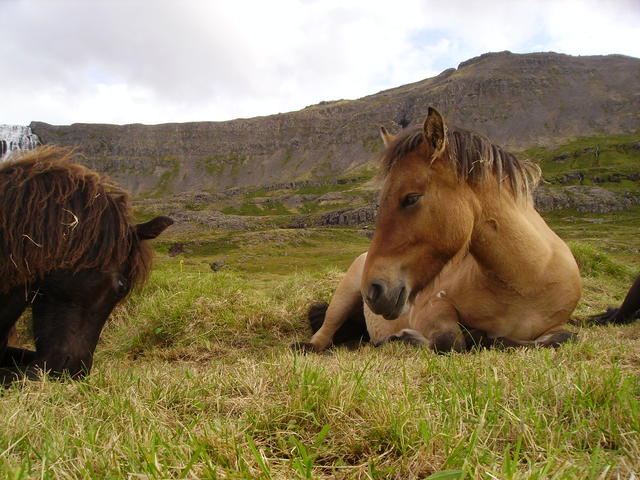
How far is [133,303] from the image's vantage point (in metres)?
7.86

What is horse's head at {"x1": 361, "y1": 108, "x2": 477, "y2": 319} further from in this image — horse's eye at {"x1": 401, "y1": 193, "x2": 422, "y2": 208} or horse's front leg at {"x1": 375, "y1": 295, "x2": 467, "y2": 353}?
horse's front leg at {"x1": 375, "y1": 295, "x2": 467, "y2": 353}

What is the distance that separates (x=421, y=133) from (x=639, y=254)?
35829mm

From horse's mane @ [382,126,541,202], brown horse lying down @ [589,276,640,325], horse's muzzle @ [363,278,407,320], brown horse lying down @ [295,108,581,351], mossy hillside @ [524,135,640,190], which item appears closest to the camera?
horse's muzzle @ [363,278,407,320]

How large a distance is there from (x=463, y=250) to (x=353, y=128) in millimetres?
185752

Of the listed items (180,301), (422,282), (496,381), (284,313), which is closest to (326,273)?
(284,313)

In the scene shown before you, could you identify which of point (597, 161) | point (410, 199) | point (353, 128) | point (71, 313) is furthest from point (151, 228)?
point (353, 128)

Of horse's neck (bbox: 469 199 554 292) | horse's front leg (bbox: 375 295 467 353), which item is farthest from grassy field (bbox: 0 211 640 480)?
horse's front leg (bbox: 375 295 467 353)

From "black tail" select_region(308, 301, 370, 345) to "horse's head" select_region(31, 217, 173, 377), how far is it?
3580 millimetres

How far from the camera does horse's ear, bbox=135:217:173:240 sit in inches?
164

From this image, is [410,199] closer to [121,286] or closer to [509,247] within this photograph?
[509,247]

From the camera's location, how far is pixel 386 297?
3.51 m

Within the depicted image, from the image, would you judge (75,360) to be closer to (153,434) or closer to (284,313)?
(153,434)

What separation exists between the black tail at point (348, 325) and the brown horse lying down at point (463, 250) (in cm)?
146

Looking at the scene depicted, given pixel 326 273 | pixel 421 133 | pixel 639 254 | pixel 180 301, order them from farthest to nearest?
pixel 639 254 < pixel 326 273 < pixel 180 301 < pixel 421 133
